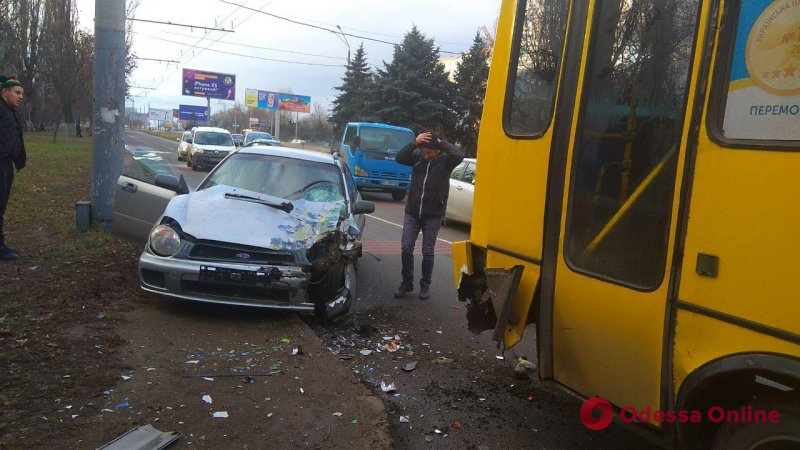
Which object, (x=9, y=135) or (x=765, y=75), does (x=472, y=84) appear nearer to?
(x=9, y=135)

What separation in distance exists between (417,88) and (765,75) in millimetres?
30031

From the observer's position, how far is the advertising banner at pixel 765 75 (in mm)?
2125

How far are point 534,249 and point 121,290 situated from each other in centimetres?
421

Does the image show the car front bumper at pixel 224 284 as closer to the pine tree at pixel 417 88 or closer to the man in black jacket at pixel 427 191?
the man in black jacket at pixel 427 191

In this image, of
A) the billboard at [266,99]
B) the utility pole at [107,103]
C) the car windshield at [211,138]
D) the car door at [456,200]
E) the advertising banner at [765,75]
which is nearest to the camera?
the advertising banner at [765,75]

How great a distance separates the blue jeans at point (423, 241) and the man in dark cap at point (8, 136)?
4172 mm

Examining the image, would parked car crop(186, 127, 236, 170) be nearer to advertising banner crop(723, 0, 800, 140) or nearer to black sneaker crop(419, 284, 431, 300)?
black sneaker crop(419, 284, 431, 300)

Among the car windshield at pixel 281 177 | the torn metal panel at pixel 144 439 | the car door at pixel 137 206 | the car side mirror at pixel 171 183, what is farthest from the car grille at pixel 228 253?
the torn metal panel at pixel 144 439

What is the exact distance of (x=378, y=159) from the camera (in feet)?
59.9

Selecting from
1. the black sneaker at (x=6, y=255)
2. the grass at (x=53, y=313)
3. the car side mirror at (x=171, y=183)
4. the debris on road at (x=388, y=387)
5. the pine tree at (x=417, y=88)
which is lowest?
the debris on road at (x=388, y=387)

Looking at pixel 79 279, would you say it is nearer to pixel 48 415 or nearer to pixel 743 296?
pixel 48 415

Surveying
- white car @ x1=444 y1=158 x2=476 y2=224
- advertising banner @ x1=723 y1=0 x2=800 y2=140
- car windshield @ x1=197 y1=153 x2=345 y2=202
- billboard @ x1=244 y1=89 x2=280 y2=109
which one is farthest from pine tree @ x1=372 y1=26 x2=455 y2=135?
billboard @ x1=244 y1=89 x2=280 y2=109

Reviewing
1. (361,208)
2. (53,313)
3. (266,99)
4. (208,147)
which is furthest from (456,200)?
(266,99)

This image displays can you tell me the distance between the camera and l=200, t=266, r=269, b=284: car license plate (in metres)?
4.82
